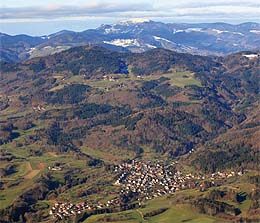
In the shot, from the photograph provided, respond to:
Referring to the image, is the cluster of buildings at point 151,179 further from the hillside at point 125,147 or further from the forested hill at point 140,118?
the forested hill at point 140,118

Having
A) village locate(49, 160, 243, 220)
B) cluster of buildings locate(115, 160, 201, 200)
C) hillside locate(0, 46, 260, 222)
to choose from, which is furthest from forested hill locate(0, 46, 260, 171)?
cluster of buildings locate(115, 160, 201, 200)

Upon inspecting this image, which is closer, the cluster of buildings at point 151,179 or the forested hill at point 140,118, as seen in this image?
the cluster of buildings at point 151,179

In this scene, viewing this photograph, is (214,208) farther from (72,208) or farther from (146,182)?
(72,208)

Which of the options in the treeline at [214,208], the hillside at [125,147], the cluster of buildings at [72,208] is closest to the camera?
the treeline at [214,208]

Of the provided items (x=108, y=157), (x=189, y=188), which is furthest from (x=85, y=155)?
(x=189, y=188)

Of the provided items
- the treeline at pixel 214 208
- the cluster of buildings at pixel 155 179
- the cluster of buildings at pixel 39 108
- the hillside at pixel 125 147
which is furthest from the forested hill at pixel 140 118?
the treeline at pixel 214 208

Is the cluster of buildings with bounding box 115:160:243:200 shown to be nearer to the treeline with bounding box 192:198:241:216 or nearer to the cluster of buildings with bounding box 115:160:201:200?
the cluster of buildings with bounding box 115:160:201:200

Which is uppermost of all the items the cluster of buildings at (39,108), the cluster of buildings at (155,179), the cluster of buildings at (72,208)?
the cluster of buildings at (39,108)

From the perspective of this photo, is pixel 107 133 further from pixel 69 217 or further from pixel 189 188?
pixel 69 217

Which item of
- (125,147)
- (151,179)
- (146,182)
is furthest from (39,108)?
(146,182)
